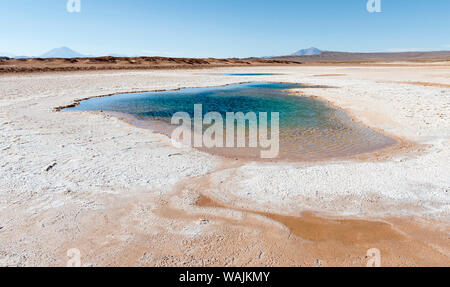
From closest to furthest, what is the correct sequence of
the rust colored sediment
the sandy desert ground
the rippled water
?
the sandy desert ground
the rust colored sediment
the rippled water

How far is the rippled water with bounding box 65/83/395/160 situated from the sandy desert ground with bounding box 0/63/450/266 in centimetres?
100

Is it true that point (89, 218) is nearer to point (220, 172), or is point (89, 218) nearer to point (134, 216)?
point (134, 216)

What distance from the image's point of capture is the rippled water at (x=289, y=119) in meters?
8.77

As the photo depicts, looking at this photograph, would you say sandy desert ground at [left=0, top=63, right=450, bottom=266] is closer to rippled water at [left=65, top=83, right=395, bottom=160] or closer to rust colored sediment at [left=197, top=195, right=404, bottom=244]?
rust colored sediment at [left=197, top=195, right=404, bottom=244]

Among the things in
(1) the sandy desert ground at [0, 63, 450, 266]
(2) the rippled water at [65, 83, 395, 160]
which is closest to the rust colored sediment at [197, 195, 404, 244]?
(1) the sandy desert ground at [0, 63, 450, 266]

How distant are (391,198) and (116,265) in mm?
5180

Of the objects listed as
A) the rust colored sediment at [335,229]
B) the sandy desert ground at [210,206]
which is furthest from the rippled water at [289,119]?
the rust colored sediment at [335,229]

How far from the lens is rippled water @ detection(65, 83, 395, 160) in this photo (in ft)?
28.8

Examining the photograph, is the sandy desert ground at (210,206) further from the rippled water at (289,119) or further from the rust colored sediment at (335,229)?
the rippled water at (289,119)

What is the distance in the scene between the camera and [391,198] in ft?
17.8

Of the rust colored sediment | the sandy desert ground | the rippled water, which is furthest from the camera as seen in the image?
the rippled water

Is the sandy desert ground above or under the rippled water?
under

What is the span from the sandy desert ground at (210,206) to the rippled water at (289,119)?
39.3 inches

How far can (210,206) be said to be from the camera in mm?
5289
